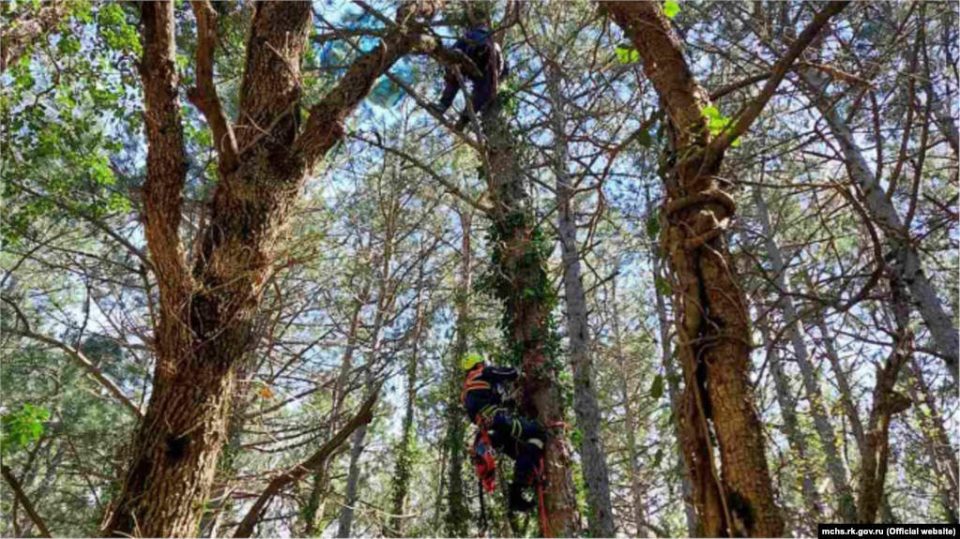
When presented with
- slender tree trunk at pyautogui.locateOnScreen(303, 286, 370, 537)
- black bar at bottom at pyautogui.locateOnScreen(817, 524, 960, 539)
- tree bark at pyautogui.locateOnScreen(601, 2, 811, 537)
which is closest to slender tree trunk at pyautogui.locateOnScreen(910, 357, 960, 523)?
black bar at bottom at pyautogui.locateOnScreen(817, 524, 960, 539)

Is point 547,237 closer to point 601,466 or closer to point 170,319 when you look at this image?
point 601,466

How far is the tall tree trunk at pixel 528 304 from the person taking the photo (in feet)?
14.3

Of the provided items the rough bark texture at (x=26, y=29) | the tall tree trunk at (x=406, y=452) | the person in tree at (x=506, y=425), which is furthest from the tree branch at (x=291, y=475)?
the tall tree trunk at (x=406, y=452)

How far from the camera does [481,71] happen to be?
5.54 metres

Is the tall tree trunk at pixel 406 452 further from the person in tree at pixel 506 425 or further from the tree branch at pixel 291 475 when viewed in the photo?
the tree branch at pixel 291 475

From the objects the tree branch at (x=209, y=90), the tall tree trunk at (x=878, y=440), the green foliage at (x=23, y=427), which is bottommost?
the tall tree trunk at (x=878, y=440)

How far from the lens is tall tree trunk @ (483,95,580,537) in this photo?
4367 millimetres

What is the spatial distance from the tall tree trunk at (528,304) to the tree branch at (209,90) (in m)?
1.75

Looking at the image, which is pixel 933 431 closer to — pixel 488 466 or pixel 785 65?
pixel 488 466

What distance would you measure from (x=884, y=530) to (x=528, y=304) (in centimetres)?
392

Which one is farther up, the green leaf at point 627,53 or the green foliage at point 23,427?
the green leaf at point 627,53

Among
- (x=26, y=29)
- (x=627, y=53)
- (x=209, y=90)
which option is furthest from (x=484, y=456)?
(x=26, y=29)

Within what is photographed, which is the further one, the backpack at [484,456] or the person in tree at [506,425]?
the backpack at [484,456]

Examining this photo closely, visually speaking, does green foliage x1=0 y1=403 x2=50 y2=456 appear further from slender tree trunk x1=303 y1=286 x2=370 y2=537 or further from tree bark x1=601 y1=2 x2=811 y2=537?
tree bark x1=601 y1=2 x2=811 y2=537
